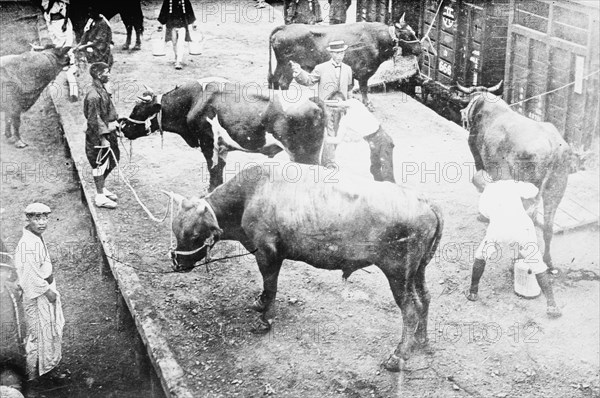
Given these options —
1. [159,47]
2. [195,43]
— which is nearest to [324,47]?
[195,43]

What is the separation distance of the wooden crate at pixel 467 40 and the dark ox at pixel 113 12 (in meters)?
6.28

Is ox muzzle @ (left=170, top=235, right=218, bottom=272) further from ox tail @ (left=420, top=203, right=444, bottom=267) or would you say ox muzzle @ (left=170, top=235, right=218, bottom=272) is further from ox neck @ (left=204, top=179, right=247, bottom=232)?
ox tail @ (left=420, top=203, right=444, bottom=267)

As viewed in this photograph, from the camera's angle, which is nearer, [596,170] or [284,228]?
[284,228]

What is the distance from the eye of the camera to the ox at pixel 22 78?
12.6 metres

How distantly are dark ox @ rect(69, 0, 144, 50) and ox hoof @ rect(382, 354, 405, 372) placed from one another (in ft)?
33.4

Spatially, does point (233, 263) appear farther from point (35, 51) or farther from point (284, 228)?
point (35, 51)

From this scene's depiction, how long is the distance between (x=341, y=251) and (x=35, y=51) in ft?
27.4

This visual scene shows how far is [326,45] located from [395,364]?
8.23m

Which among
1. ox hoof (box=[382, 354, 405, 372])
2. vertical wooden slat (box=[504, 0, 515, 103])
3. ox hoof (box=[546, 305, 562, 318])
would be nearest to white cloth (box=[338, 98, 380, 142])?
ox hoof (box=[546, 305, 562, 318])

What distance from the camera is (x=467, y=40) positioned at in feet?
46.5

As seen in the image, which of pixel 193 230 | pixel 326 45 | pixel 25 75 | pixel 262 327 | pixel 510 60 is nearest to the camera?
pixel 193 230

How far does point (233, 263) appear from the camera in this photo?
915 cm

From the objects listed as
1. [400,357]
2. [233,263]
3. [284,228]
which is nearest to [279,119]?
[233,263]

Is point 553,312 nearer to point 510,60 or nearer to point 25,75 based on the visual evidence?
point 510,60
